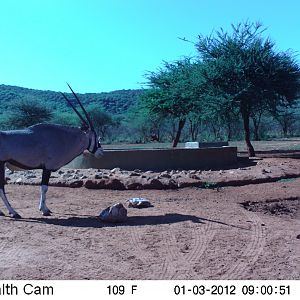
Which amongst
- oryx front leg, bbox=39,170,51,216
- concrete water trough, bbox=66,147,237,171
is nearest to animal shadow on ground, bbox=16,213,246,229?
oryx front leg, bbox=39,170,51,216

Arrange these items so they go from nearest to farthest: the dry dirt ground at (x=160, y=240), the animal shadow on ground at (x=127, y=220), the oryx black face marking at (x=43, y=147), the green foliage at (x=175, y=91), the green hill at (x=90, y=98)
A: the dry dirt ground at (x=160, y=240), the animal shadow on ground at (x=127, y=220), the oryx black face marking at (x=43, y=147), the green foliage at (x=175, y=91), the green hill at (x=90, y=98)

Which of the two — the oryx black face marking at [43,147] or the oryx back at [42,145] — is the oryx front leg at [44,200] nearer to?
the oryx black face marking at [43,147]

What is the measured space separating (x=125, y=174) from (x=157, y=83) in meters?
16.4

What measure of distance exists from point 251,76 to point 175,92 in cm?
460

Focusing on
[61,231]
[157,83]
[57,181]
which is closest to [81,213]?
[61,231]

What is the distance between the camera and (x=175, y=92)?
1130 inches

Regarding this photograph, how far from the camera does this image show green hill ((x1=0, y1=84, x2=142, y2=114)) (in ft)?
265

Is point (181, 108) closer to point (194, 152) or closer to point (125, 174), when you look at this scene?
point (194, 152)

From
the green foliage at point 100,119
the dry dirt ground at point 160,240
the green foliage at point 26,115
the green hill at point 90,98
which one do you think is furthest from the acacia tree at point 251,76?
the green hill at point 90,98

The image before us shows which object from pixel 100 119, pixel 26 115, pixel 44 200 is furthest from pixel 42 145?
pixel 100 119

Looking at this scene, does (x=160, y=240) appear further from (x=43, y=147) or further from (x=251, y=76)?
(x=251, y=76)

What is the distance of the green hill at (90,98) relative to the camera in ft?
265

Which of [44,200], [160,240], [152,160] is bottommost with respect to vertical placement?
[160,240]

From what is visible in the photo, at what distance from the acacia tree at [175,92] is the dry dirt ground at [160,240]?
562 inches
